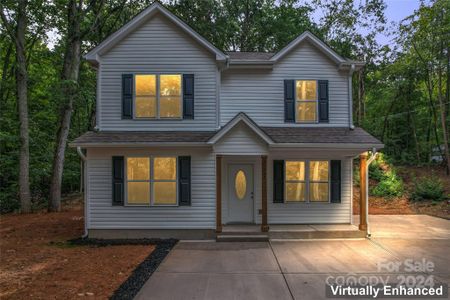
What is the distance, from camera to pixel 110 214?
9.33m

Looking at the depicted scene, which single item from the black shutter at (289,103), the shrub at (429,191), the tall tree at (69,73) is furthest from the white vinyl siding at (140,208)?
the shrub at (429,191)

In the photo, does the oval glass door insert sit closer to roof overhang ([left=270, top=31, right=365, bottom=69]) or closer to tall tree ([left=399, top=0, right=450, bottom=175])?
roof overhang ([left=270, top=31, right=365, bottom=69])

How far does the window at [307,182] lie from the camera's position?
10.3 metres

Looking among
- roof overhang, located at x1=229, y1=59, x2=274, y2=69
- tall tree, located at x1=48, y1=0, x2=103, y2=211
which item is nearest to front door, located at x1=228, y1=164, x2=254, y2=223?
roof overhang, located at x1=229, y1=59, x2=274, y2=69

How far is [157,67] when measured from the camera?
973cm

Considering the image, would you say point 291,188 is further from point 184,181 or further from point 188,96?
point 188,96

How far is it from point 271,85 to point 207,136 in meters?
2.98

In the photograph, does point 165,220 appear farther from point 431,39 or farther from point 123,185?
point 431,39

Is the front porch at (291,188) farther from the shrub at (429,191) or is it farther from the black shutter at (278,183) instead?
the shrub at (429,191)

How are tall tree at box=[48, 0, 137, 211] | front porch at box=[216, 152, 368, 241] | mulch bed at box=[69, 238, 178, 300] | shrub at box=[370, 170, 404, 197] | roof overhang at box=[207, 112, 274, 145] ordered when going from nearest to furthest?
mulch bed at box=[69, 238, 178, 300]
roof overhang at box=[207, 112, 274, 145]
front porch at box=[216, 152, 368, 241]
tall tree at box=[48, 0, 137, 211]
shrub at box=[370, 170, 404, 197]

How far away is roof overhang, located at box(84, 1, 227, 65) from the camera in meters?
9.51

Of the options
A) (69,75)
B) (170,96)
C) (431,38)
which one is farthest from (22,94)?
(431,38)

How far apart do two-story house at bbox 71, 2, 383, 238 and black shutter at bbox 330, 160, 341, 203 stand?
33 millimetres

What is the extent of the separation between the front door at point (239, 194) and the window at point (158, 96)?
2.66 m
